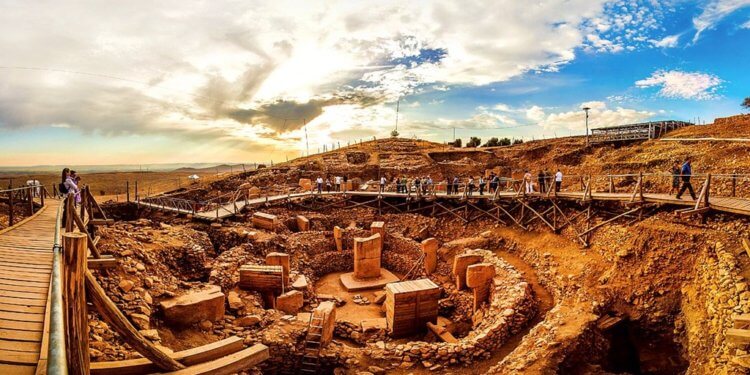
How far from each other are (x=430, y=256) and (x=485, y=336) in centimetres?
709

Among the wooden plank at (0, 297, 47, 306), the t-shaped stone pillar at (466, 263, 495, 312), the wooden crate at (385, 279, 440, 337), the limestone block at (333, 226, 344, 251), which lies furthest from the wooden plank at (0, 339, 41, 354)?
the limestone block at (333, 226, 344, 251)

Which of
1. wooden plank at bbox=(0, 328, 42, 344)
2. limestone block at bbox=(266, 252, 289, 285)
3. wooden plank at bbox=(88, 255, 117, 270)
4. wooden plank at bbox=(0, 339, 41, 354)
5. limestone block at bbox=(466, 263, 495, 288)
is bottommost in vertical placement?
limestone block at bbox=(466, 263, 495, 288)

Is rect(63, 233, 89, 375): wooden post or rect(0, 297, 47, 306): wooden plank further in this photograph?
rect(0, 297, 47, 306): wooden plank

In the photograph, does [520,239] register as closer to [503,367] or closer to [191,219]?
[503,367]

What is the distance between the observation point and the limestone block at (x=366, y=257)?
16641mm

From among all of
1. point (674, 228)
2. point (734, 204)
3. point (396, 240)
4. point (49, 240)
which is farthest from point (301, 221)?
point (734, 204)

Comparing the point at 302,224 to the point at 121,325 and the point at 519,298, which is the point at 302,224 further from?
the point at 121,325

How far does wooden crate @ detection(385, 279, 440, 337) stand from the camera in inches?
451

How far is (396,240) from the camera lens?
1938 cm

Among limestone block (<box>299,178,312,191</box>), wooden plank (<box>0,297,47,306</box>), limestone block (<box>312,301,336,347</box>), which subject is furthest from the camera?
limestone block (<box>299,178,312,191</box>)

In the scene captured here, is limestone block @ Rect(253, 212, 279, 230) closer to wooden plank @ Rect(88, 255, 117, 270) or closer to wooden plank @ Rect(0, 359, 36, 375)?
wooden plank @ Rect(88, 255, 117, 270)

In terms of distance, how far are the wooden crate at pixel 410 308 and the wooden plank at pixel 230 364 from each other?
22.0ft

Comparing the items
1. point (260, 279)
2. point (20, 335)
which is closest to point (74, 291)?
point (20, 335)

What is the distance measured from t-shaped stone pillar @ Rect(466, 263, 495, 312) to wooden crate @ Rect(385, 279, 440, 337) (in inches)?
71.0
